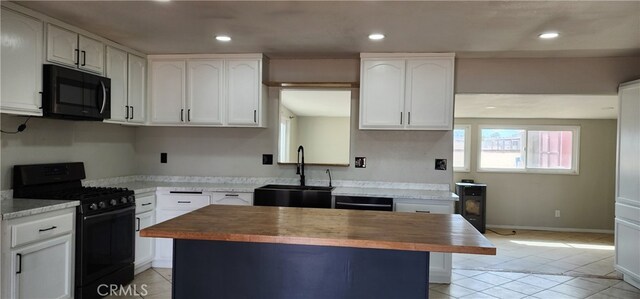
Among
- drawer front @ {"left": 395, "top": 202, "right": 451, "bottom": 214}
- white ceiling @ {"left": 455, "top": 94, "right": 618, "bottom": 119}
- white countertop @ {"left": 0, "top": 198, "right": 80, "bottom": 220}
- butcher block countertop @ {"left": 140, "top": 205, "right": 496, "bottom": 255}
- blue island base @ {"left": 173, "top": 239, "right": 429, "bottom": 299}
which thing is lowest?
blue island base @ {"left": 173, "top": 239, "right": 429, "bottom": 299}

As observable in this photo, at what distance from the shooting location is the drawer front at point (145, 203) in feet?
12.2

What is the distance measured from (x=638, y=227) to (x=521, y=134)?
3.64 metres

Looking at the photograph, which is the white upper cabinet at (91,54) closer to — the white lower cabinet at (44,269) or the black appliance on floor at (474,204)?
the white lower cabinet at (44,269)

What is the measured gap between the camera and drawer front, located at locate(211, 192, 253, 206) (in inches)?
153

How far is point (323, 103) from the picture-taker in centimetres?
426

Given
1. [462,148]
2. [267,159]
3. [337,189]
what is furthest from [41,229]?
[462,148]

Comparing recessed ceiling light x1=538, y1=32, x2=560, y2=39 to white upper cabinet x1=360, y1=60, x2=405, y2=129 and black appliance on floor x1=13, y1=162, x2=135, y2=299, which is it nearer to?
white upper cabinet x1=360, y1=60, x2=405, y2=129

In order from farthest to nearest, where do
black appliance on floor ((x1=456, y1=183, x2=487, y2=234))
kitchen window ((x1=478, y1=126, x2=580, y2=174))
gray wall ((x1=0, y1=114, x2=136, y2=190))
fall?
1. kitchen window ((x1=478, y1=126, x2=580, y2=174))
2. black appliance on floor ((x1=456, y1=183, x2=487, y2=234))
3. gray wall ((x1=0, y1=114, x2=136, y2=190))

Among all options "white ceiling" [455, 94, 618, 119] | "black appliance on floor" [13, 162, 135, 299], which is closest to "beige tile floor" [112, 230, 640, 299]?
"black appliance on floor" [13, 162, 135, 299]

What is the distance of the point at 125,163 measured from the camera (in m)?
4.38

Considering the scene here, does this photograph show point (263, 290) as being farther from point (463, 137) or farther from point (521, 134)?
point (521, 134)

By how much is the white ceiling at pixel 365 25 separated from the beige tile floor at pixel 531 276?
85.7 inches

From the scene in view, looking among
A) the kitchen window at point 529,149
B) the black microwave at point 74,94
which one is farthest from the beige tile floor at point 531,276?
the kitchen window at point 529,149

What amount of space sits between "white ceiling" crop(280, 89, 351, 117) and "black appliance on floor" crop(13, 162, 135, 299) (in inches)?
72.6
